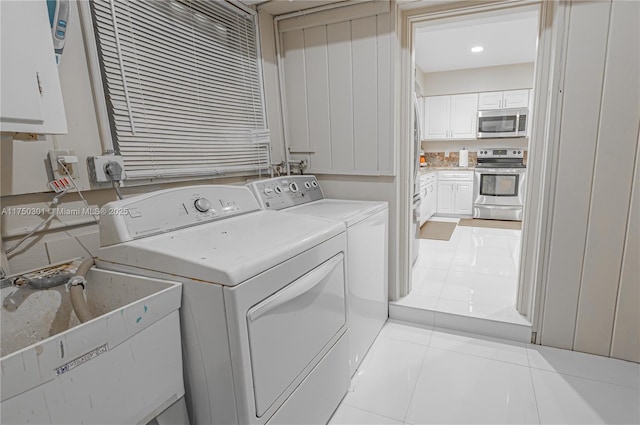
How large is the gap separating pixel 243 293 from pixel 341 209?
1.09m

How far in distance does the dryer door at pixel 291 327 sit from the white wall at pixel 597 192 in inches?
57.2

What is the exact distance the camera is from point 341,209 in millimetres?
1918

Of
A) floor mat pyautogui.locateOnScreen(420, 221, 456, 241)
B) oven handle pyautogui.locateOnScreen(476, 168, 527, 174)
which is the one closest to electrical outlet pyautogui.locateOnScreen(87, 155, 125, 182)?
floor mat pyautogui.locateOnScreen(420, 221, 456, 241)

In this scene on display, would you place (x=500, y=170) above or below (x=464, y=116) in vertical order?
below

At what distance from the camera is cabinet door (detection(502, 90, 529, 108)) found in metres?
5.18

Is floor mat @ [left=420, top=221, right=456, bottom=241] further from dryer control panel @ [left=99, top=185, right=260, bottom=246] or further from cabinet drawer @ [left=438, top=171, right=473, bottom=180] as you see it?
dryer control panel @ [left=99, top=185, right=260, bottom=246]

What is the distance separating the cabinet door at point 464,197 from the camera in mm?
5512

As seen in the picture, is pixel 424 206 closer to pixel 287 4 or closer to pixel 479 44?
pixel 479 44

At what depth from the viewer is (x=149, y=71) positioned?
149cm

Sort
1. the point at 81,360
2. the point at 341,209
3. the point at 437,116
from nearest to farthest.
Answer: the point at 81,360 → the point at 341,209 → the point at 437,116

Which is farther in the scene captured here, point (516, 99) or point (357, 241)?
point (516, 99)

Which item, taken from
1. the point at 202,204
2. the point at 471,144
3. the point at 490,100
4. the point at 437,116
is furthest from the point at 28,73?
the point at 471,144

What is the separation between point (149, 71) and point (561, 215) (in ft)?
7.69

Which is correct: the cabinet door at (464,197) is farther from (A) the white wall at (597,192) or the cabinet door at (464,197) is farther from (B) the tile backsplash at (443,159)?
(A) the white wall at (597,192)
